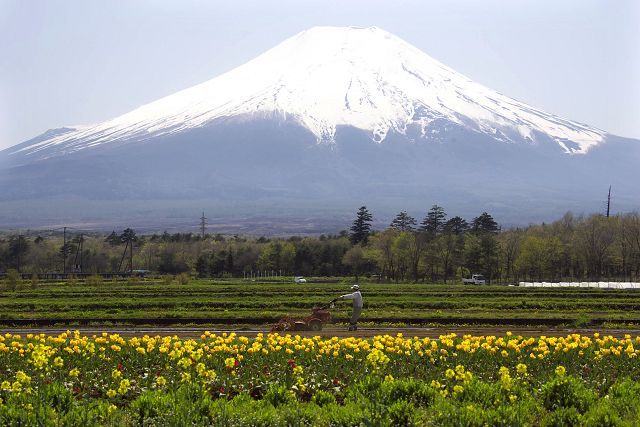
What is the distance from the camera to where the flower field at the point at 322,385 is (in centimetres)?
851

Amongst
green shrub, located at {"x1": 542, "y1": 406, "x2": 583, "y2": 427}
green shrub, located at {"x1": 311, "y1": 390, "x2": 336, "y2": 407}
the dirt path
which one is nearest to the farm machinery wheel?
the dirt path

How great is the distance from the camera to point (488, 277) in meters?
→ 76.2

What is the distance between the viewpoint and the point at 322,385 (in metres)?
10.6

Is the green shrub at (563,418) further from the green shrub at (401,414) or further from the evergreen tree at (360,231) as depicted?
the evergreen tree at (360,231)

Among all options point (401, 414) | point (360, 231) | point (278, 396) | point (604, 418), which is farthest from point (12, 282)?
point (360, 231)

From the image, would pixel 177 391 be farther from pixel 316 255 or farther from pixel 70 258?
pixel 70 258

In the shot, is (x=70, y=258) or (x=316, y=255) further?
(x=70, y=258)

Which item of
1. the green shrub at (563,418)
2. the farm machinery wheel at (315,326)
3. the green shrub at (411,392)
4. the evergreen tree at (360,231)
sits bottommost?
the farm machinery wheel at (315,326)

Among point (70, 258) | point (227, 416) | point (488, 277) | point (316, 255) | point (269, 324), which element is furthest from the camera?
point (70, 258)

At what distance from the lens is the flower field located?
8508mm

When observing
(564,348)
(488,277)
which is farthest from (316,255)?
(564,348)

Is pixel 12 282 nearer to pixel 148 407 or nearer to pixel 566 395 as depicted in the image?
pixel 148 407

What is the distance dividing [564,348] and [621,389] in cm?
243

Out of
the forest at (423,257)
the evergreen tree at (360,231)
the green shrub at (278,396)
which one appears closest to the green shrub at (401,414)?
the green shrub at (278,396)
